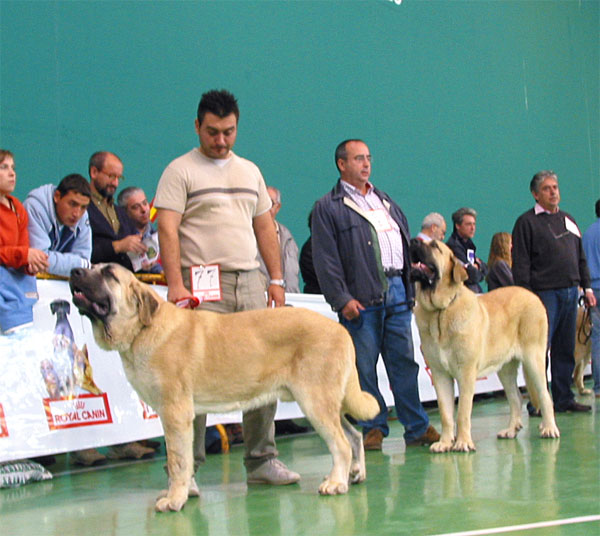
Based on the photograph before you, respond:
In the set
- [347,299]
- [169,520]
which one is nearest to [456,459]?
[347,299]

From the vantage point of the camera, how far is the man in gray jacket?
5719 millimetres

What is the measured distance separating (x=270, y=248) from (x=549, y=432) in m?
2.83

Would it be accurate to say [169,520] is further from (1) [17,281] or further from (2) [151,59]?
(2) [151,59]

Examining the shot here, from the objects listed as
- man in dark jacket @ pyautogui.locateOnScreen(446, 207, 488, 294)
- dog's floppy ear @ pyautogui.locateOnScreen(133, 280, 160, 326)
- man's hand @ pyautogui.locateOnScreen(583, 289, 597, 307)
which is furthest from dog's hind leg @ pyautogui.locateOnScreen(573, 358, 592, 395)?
dog's floppy ear @ pyautogui.locateOnScreen(133, 280, 160, 326)

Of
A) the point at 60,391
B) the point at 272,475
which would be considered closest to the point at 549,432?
the point at 272,475

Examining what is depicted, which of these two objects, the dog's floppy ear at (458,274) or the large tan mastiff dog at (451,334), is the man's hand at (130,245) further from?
the dog's floppy ear at (458,274)

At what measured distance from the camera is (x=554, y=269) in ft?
26.8

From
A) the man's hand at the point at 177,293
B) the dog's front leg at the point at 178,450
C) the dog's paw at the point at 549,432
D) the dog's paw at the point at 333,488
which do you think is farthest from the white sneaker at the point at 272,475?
the dog's paw at the point at 549,432

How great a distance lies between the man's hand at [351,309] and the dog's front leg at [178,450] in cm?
195

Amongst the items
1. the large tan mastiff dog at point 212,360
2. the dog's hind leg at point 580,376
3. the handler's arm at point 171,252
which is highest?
the handler's arm at point 171,252

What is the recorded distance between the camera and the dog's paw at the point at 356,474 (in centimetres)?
485

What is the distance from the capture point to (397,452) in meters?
6.15

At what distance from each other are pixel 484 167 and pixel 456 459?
8.72 m

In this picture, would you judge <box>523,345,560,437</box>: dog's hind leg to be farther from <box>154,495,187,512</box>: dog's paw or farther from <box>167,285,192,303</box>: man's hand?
<box>154,495,187,512</box>: dog's paw
